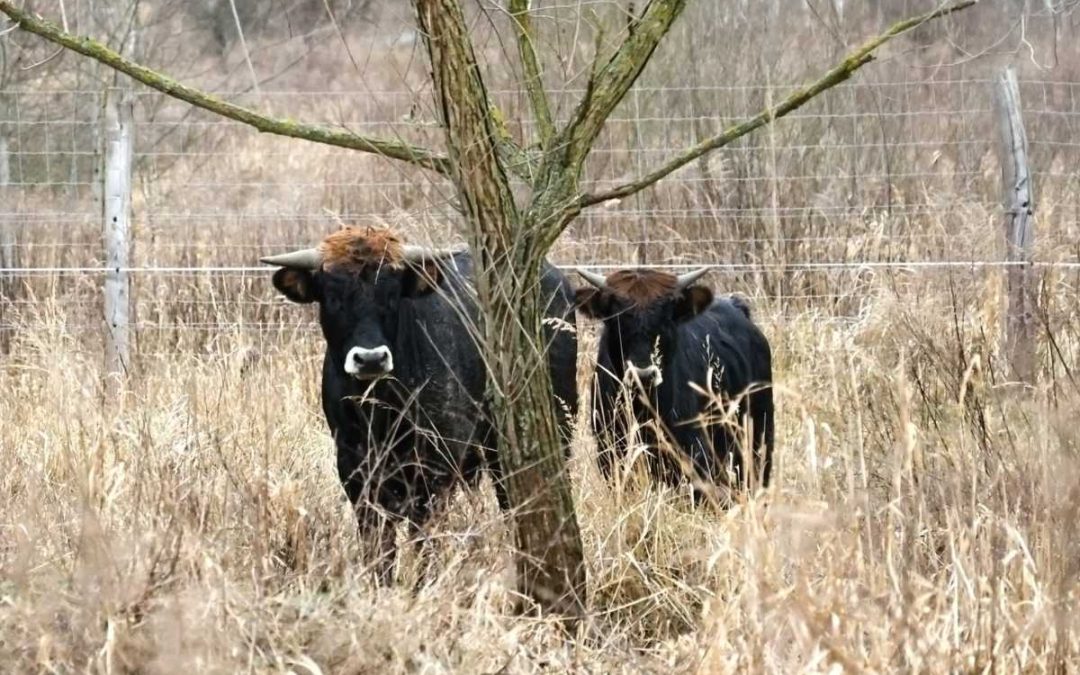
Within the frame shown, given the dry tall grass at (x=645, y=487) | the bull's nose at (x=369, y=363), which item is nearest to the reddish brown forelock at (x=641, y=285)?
the dry tall grass at (x=645, y=487)

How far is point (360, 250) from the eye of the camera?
21.7ft

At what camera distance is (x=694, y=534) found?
5.82 meters

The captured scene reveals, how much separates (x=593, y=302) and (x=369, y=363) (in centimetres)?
194

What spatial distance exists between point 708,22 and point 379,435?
268 inches

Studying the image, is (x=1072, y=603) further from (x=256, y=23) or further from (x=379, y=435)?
(x=256, y=23)

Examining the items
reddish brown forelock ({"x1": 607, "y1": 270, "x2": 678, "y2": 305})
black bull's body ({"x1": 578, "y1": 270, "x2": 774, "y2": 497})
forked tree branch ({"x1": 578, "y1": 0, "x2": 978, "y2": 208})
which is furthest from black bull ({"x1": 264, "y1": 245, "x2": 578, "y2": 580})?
forked tree branch ({"x1": 578, "y1": 0, "x2": 978, "y2": 208})

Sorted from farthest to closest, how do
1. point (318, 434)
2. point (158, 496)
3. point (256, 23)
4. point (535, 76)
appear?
1. point (256, 23)
2. point (318, 434)
3. point (158, 496)
4. point (535, 76)

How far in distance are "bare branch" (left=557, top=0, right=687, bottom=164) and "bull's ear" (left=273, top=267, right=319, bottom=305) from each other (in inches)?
85.2

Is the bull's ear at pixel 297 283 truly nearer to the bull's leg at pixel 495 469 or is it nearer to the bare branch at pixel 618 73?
the bull's leg at pixel 495 469

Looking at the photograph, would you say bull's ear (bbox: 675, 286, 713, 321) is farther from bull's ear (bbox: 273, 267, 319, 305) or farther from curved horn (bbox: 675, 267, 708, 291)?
bull's ear (bbox: 273, 267, 319, 305)

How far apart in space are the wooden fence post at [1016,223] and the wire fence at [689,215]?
0.18 m

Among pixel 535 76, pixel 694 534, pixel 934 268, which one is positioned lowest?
pixel 694 534

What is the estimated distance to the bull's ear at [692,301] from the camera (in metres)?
7.90

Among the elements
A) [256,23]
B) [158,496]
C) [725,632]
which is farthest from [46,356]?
[256,23]
